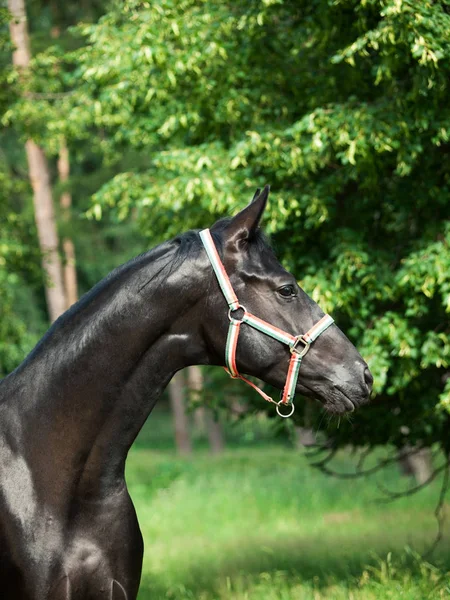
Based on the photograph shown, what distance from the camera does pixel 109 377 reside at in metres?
3.41

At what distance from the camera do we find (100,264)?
2303 cm

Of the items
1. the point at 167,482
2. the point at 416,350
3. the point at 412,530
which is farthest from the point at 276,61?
the point at 167,482

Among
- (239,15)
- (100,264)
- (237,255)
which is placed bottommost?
(100,264)

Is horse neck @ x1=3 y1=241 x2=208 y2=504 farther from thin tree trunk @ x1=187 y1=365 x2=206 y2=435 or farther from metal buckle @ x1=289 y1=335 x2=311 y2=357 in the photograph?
thin tree trunk @ x1=187 y1=365 x2=206 y2=435

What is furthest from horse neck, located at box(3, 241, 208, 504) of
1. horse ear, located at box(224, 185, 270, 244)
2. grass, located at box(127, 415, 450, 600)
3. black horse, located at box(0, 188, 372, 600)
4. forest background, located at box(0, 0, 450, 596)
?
grass, located at box(127, 415, 450, 600)

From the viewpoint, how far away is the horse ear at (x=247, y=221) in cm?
338

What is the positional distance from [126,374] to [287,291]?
79cm

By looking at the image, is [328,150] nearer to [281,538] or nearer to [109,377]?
[109,377]

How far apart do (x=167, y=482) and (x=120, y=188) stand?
997 centimetres

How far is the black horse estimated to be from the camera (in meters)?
3.37

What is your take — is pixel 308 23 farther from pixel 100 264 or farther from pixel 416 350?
pixel 100 264

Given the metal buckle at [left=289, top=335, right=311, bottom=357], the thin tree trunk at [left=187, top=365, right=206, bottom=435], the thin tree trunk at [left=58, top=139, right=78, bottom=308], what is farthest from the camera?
the thin tree trunk at [left=58, top=139, right=78, bottom=308]

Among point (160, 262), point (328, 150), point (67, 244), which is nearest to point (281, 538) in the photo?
point (328, 150)

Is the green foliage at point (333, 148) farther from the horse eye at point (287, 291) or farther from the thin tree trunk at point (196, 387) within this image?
the horse eye at point (287, 291)
